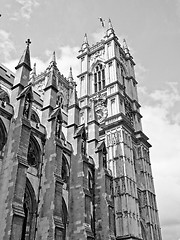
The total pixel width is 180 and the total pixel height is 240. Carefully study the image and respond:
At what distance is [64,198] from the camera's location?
73.3 ft

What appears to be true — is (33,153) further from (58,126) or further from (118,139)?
(118,139)

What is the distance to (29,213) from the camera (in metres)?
18.7

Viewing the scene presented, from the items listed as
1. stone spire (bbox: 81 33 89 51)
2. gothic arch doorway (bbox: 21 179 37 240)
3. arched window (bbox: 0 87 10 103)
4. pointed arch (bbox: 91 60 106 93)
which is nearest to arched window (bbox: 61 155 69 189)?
gothic arch doorway (bbox: 21 179 37 240)

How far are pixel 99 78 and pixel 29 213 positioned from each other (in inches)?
998

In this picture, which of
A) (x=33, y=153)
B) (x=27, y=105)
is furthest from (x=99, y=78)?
(x=33, y=153)

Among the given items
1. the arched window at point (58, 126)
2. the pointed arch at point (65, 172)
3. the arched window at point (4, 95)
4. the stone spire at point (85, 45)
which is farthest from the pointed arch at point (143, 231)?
the stone spire at point (85, 45)

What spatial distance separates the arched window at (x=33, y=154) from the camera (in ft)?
68.0

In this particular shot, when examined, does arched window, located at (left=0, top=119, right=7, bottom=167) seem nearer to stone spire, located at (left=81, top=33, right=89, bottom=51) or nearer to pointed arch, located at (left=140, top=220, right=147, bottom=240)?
pointed arch, located at (left=140, top=220, right=147, bottom=240)

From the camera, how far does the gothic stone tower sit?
2647 cm

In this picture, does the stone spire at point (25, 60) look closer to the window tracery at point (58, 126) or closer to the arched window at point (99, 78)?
the window tracery at point (58, 126)

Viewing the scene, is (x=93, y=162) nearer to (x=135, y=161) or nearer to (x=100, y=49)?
(x=135, y=161)

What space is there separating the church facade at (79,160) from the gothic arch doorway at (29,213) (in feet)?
0.19

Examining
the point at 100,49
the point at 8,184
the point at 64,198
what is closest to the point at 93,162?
the point at 64,198

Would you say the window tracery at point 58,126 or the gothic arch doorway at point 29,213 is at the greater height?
the window tracery at point 58,126
